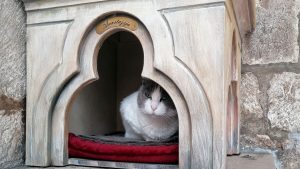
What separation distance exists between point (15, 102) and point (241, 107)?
86cm

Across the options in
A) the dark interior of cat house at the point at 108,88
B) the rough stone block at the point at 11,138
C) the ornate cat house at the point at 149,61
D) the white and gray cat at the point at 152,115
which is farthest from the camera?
the dark interior of cat house at the point at 108,88

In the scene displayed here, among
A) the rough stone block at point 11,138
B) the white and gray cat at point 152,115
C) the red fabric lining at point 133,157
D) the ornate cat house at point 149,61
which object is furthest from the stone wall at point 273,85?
the rough stone block at point 11,138

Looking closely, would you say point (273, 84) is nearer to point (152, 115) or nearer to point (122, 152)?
point (152, 115)

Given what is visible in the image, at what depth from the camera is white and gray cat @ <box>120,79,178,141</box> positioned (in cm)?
100

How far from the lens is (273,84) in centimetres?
127

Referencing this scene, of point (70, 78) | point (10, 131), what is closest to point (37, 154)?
point (10, 131)

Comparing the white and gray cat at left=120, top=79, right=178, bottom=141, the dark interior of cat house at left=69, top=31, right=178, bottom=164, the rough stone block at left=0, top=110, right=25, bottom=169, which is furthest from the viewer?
the dark interior of cat house at left=69, top=31, right=178, bottom=164

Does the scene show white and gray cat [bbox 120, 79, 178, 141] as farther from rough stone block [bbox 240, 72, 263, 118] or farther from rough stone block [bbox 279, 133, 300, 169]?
rough stone block [bbox 279, 133, 300, 169]

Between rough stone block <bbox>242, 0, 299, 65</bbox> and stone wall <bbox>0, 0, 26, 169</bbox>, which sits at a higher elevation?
rough stone block <bbox>242, 0, 299, 65</bbox>

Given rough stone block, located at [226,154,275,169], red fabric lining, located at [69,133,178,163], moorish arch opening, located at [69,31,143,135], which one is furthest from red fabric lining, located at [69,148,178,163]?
moorish arch opening, located at [69,31,143,135]

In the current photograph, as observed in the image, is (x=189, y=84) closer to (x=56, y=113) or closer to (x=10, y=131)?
(x=56, y=113)

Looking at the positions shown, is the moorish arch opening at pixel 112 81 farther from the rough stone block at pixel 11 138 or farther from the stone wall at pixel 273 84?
the stone wall at pixel 273 84

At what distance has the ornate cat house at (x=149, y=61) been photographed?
2.45 ft

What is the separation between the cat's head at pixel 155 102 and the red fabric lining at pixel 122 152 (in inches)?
6.9
